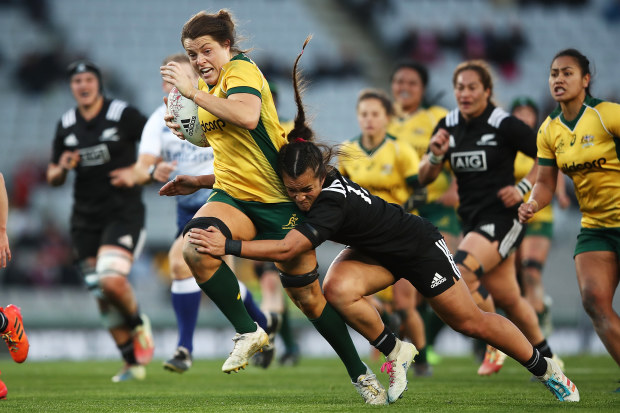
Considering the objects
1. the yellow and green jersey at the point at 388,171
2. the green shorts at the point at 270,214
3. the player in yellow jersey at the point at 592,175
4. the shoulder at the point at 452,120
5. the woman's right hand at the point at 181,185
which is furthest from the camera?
the yellow and green jersey at the point at 388,171

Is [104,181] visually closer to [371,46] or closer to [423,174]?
[423,174]

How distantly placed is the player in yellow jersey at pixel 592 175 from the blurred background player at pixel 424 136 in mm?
2744

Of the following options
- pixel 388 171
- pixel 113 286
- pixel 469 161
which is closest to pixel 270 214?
pixel 469 161

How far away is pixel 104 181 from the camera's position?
8820mm

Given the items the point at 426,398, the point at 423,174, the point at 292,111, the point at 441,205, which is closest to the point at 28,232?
the point at 292,111

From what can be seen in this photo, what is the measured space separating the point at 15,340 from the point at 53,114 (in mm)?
15509

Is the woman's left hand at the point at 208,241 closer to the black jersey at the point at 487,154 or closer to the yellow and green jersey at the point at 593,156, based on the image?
the yellow and green jersey at the point at 593,156

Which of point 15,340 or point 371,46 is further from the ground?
point 371,46

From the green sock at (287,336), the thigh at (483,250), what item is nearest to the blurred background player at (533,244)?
the thigh at (483,250)

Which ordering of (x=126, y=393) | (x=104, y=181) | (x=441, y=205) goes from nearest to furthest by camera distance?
1. (x=126, y=393)
2. (x=104, y=181)
3. (x=441, y=205)

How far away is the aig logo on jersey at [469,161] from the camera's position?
7520 mm

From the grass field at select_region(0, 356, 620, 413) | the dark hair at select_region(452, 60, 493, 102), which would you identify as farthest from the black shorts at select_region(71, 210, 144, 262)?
the dark hair at select_region(452, 60, 493, 102)

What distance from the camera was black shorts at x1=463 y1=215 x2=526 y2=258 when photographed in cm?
736

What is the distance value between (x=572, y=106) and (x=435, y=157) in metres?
1.45
